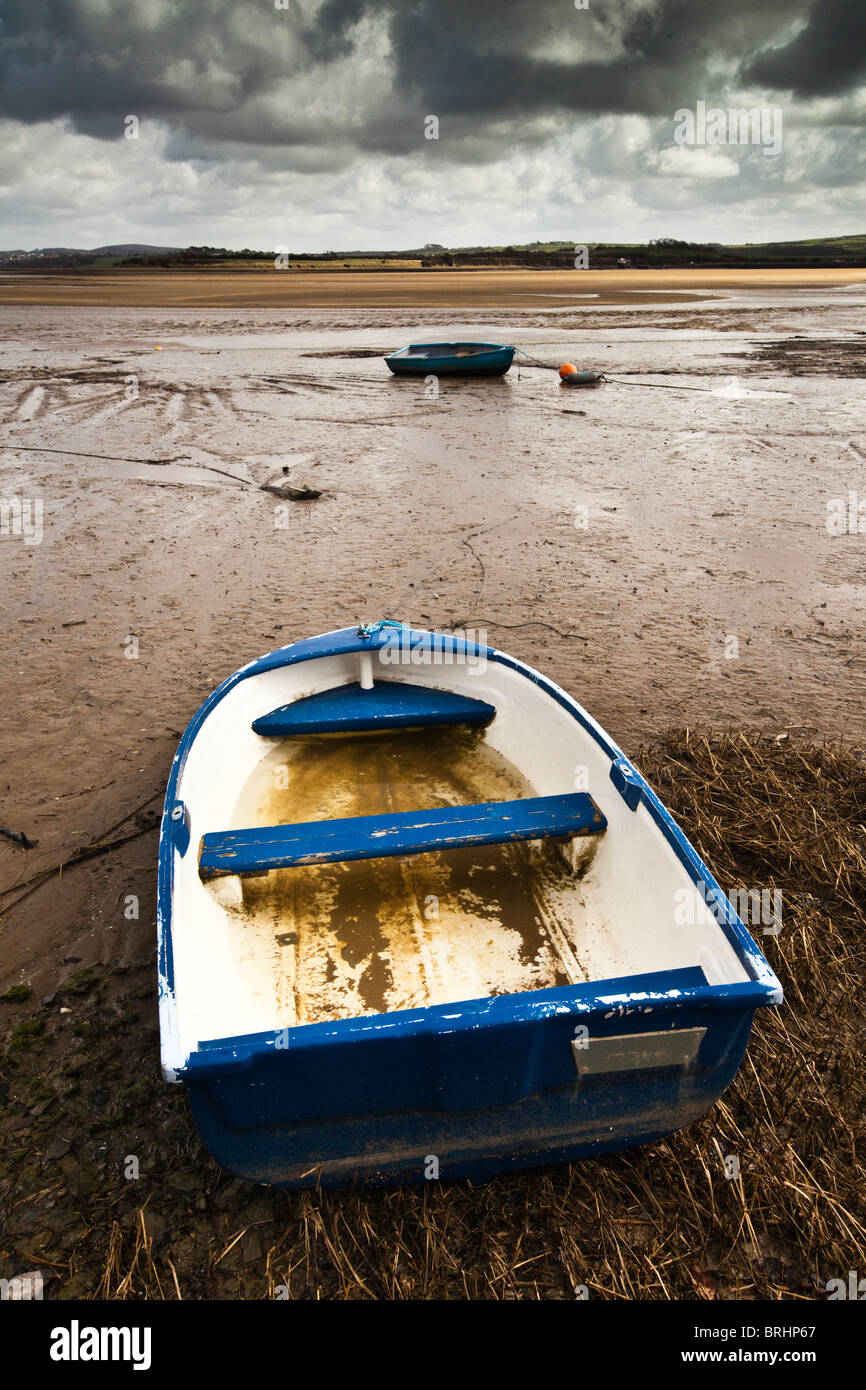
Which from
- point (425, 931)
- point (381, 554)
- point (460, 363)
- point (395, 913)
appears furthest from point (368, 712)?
point (460, 363)

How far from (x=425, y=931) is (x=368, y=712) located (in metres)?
1.57

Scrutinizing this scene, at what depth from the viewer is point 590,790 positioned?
369 centimetres

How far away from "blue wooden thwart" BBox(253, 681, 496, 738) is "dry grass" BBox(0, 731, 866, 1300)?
1.87 meters

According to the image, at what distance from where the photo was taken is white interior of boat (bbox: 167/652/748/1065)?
2.97 m

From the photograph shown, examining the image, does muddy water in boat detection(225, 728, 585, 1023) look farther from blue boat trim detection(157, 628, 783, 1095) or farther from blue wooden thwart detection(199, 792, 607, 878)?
blue boat trim detection(157, 628, 783, 1095)

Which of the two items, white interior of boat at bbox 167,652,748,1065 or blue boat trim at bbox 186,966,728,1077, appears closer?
blue boat trim at bbox 186,966,728,1077

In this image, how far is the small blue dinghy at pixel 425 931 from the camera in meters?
2.18

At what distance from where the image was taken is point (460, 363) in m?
18.2

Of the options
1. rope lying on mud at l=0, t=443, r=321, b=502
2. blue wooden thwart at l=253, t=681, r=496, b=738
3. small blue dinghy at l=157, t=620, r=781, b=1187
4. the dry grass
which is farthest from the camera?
rope lying on mud at l=0, t=443, r=321, b=502

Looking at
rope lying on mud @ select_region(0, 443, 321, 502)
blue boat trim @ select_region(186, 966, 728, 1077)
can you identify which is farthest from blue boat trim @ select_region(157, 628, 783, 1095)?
rope lying on mud @ select_region(0, 443, 321, 502)

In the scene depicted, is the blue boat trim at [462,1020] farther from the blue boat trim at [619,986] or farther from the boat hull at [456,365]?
the boat hull at [456,365]
